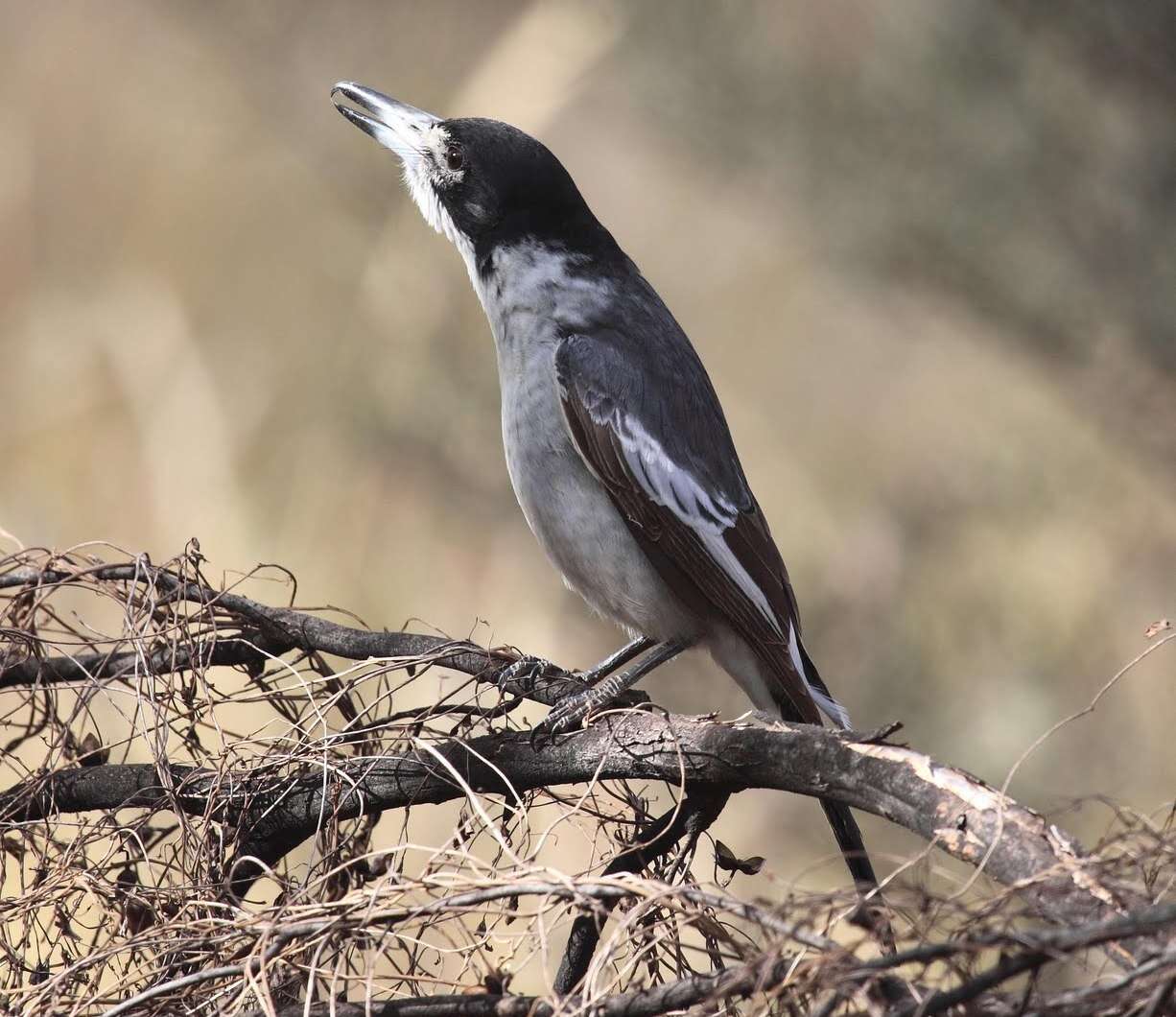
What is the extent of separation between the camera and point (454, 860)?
1.68 metres

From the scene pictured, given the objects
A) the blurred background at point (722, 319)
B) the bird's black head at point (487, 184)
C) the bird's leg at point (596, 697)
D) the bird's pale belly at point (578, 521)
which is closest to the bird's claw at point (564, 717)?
the bird's leg at point (596, 697)

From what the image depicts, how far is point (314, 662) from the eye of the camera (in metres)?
2.53

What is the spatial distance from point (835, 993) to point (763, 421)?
438cm

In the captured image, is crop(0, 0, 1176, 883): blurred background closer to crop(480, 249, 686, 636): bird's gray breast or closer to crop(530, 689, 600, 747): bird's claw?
crop(480, 249, 686, 636): bird's gray breast

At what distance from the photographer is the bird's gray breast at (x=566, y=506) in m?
2.81

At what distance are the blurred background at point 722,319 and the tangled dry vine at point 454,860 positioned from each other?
96.3 inches

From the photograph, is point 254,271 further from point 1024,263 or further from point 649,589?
point 649,589

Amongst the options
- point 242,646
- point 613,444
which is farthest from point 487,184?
point 242,646

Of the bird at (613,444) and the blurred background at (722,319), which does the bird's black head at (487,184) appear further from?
the blurred background at (722,319)

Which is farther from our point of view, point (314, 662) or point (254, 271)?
point (254, 271)

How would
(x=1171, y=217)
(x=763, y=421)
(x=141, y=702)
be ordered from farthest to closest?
(x=763, y=421)
(x=1171, y=217)
(x=141, y=702)

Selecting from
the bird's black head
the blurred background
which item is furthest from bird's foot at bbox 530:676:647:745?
the blurred background

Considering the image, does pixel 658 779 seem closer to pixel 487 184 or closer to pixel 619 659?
pixel 619 659

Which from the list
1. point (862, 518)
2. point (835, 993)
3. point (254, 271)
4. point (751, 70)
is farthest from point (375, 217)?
point (835, 993)
